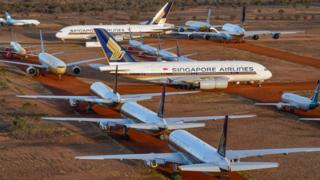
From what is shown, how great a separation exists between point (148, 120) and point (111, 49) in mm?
26014

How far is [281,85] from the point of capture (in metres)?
74.2

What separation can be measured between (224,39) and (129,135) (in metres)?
70.2

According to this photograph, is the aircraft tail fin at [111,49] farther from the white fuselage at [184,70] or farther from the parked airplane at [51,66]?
the parked airplane at [51,66]

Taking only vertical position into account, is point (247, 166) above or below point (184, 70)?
below

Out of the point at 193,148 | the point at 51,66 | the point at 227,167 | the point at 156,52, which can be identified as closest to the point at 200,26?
the point at 156,52

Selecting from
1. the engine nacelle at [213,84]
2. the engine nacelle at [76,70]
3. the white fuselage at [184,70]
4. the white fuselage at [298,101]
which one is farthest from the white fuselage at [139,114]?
the engine nacelle at [76,70]

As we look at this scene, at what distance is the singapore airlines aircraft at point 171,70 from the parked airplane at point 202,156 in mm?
28985

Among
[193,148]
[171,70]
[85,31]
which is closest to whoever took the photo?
[193,148]

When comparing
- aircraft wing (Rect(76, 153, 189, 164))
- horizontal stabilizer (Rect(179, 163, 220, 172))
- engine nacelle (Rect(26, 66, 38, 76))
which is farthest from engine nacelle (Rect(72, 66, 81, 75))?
horizontal stabilizer (Rect(179, 163, 220, 172))

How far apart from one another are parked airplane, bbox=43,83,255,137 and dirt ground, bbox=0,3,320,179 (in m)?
1.58

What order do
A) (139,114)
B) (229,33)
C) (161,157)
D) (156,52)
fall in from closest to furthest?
(161,157), (139,114), (156,52), (229,33)

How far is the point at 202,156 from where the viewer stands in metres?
35.8

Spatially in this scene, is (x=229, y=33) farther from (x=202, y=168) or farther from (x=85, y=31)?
(x=202, y=168)

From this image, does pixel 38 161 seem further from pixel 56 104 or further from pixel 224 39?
pixel 224 39
